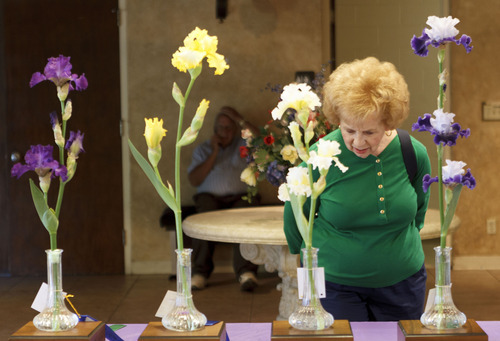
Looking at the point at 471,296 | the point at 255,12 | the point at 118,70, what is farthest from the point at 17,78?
the point at 471,296

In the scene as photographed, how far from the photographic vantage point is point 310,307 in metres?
1.50

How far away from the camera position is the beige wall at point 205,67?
221 inches

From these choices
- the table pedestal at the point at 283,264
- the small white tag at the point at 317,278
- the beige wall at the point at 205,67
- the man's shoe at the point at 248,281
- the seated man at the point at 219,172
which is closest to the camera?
the small white tag at the point at 317,278

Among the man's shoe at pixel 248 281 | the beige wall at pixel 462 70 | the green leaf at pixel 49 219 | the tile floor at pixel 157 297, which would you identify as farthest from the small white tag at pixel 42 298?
the beige wall at pixel 462 70

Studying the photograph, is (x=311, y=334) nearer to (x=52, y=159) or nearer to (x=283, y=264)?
(x=52, y=159)

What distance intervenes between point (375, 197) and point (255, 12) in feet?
12.5

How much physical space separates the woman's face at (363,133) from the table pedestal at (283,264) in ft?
4.98

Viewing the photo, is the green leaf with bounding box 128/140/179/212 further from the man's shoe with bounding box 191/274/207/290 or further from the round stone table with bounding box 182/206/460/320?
the man's shoe with bounding box 191/274/207/290

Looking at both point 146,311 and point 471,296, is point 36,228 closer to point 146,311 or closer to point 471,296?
point 146,311

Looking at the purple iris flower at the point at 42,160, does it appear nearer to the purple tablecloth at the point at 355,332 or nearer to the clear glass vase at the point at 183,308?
the clear glass vase at the point at 183,308

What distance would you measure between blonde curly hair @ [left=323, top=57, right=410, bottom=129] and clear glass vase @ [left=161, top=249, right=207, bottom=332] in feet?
2.07

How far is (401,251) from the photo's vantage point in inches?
81.7

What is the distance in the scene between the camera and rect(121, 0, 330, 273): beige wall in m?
5.62

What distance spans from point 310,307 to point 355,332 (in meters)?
0.30
